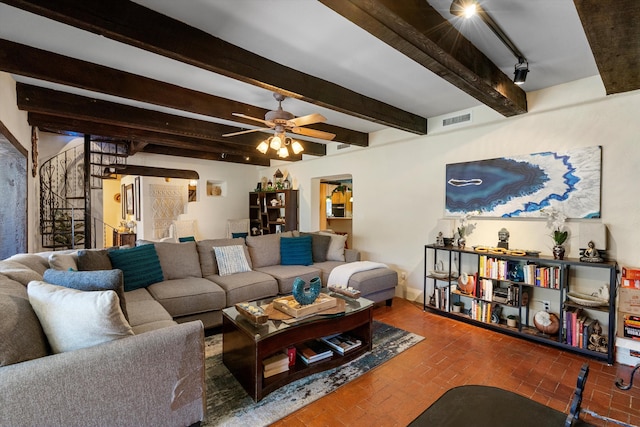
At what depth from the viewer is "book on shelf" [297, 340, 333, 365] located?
2.42 metres

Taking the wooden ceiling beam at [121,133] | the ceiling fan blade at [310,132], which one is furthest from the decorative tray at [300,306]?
the wooden ceiling beam at [121,133]

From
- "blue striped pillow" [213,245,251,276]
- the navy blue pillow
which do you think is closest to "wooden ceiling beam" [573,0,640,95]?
the navy blue pillow

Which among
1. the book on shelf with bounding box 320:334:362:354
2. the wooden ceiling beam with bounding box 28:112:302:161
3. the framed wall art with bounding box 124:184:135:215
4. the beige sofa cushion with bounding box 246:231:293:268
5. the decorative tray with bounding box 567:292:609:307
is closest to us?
the book on shelf with bounding box 320:334:362:354

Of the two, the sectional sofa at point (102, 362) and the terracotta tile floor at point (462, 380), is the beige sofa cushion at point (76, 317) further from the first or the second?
the terracotta tile floor at point (462, 380)

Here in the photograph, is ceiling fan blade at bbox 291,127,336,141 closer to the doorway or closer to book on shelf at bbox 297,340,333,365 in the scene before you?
book on shelf at bbox 297,340,333,365

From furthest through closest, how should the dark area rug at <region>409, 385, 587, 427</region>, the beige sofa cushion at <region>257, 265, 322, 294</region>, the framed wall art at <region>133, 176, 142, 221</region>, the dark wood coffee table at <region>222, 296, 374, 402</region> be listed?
the framed wall art at <region>133, 176, 142, 221</region>, the beige sofa cushion at <region>257, 265, 322, 294</region>, the dark wood coffee table at <region>222, 296, 374, 402</region>, the dark area rug at <region>409, 385, 587, 427</region>

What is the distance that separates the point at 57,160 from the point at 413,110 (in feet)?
23.7

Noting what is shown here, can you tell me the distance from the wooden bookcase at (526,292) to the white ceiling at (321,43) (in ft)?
6.23

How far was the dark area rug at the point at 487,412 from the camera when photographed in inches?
37.8

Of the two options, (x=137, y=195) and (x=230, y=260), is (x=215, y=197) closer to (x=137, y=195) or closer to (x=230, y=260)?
(x=137, y=195)

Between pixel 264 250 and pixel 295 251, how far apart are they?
451 millimetres

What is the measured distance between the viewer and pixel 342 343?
8.79ft

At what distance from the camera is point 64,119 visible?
410 centimetres

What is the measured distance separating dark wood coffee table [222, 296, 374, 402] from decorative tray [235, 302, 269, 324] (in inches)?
1.8
